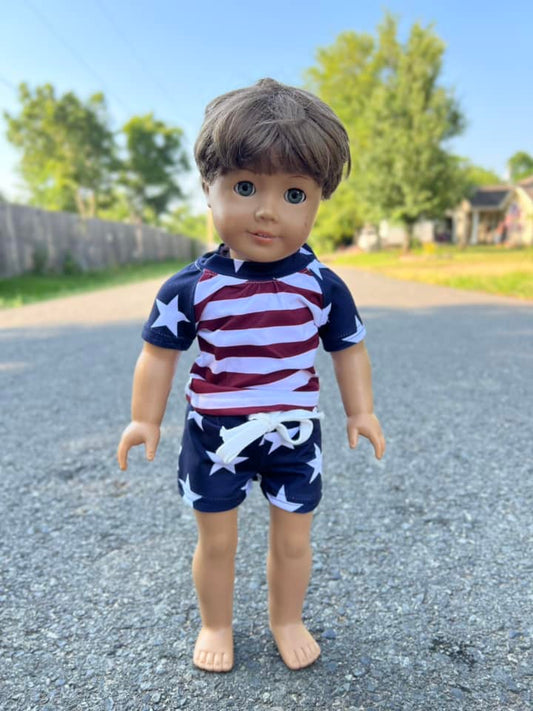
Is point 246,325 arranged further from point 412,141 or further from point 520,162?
point 520,162

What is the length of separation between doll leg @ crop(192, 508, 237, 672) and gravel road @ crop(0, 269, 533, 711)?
2.0 inches

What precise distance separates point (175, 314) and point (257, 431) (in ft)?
1.24

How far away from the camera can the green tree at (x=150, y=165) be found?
4062 cm

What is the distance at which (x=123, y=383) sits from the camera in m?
4.38

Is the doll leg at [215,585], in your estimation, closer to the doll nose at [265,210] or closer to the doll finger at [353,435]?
the doll finger at [353,435]

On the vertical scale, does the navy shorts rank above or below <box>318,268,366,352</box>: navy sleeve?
below

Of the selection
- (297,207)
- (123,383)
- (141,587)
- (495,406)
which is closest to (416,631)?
(141,587)

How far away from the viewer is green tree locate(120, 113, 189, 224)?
4062 cm

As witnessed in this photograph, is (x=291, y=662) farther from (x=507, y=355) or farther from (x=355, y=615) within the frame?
(x=507, y=355)

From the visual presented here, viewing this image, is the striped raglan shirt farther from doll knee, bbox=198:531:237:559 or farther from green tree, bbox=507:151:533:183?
green tree, bbox=507:151:533:183

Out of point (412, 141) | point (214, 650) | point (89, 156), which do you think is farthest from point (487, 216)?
point (214, 650)

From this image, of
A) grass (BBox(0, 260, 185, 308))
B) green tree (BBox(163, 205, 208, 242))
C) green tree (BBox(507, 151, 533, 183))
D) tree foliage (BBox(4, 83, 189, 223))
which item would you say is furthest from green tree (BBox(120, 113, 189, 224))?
green tree (BBox(507, 151, 533, 183))

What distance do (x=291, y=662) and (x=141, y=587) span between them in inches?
23.0

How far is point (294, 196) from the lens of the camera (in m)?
1.41
